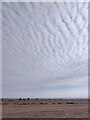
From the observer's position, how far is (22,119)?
94.6 feet

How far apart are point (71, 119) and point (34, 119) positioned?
4.20m

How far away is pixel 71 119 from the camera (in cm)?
2852

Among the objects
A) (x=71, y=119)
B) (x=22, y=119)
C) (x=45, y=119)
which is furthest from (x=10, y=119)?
(x=71, y=119)

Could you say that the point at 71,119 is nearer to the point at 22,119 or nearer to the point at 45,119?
the point at 45,119

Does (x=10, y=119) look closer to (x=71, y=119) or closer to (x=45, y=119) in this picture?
(x=45, y=119)

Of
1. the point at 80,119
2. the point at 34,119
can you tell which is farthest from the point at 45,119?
the point at 80,119

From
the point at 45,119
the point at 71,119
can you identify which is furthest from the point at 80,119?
the point at 45,119

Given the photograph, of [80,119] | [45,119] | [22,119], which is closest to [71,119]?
[80,119]

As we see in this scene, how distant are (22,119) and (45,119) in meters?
2.63

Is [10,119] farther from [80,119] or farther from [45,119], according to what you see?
[80,119]

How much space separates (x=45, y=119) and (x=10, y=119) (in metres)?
4.01

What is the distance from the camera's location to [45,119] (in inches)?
1128

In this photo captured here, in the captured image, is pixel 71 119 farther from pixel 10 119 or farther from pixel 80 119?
pixel 10 119

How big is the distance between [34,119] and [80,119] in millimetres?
5235
